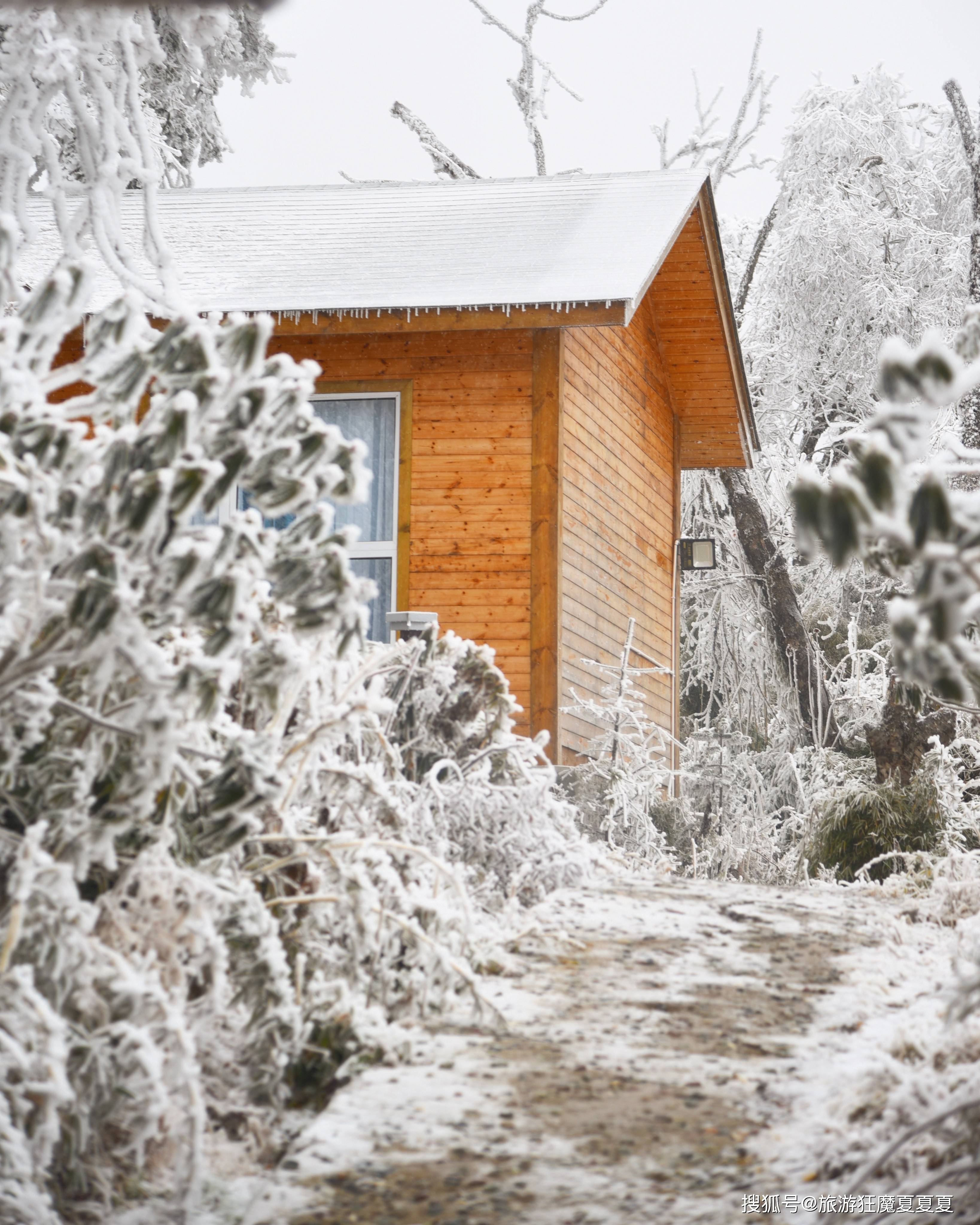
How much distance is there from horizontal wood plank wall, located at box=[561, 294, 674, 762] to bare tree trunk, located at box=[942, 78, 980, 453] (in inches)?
101

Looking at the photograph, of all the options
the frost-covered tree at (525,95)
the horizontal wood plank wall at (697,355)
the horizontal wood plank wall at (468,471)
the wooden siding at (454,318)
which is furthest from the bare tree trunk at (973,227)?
the frost-covered tree at (525,95)

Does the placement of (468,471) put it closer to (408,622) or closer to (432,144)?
(408,622)

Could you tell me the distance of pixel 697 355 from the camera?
37.1ft

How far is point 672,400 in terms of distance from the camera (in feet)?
39.5

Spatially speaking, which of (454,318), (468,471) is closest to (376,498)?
(468,471)

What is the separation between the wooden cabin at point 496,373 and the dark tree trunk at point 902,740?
184cm

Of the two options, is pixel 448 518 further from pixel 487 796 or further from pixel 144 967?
→ pixel 144 967

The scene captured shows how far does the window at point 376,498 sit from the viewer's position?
8445 millimetres

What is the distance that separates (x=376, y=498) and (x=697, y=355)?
3.99m

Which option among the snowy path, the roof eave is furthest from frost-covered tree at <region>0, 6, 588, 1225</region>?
the roof eave

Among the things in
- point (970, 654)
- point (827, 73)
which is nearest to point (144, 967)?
point (970, 654)

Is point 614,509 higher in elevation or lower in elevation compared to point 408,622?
higher

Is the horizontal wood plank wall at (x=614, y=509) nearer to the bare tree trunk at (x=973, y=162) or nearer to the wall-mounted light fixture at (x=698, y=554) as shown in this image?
the wall-mounted light fixture at (x=698, y=554)

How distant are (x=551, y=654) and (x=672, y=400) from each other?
473 centimetres
